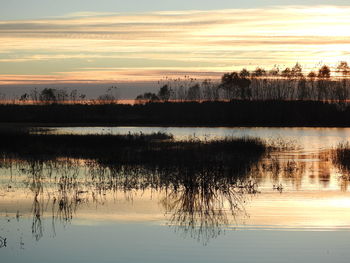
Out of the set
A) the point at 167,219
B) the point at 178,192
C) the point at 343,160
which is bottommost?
the point at 167,219

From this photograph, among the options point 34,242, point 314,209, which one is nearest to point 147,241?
point 34,242

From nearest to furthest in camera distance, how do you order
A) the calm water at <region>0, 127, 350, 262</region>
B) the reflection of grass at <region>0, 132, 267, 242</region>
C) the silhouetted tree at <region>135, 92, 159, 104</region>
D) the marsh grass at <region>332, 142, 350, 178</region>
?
the calm water at <region>0, 127, 350, 262</region> < the reflection of grass at <region>0, 132, 267, 242</region> < the marsh grass at <region>332, 142, 350, 178</region> < the silhouetted tree at <region>135, 92, 159, 104</region>

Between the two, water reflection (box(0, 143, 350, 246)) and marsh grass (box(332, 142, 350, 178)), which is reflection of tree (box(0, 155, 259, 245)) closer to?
water reflection (box(0, 143, 350, 246))

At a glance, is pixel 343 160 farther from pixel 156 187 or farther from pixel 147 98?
pixel 147 98

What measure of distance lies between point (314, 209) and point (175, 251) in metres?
4.86

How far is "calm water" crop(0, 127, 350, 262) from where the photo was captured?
35.1 ft

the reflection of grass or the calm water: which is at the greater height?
the reflection of grass

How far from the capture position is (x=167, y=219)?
1351 cm

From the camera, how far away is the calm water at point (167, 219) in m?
10.7

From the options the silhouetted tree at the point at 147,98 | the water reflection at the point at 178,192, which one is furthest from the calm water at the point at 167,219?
the silhouetted tree at the point at 147,98

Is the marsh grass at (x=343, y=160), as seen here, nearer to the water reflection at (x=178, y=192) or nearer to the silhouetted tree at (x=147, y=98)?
the water reflection at (x=178, y=192)

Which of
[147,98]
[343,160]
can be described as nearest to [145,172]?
[343,160]

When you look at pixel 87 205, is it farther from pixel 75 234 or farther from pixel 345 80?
pixel 345 80

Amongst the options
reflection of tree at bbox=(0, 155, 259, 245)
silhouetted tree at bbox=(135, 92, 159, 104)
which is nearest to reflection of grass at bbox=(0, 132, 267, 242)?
reflection of tree at bbox=(0, 155, 259, 245)
